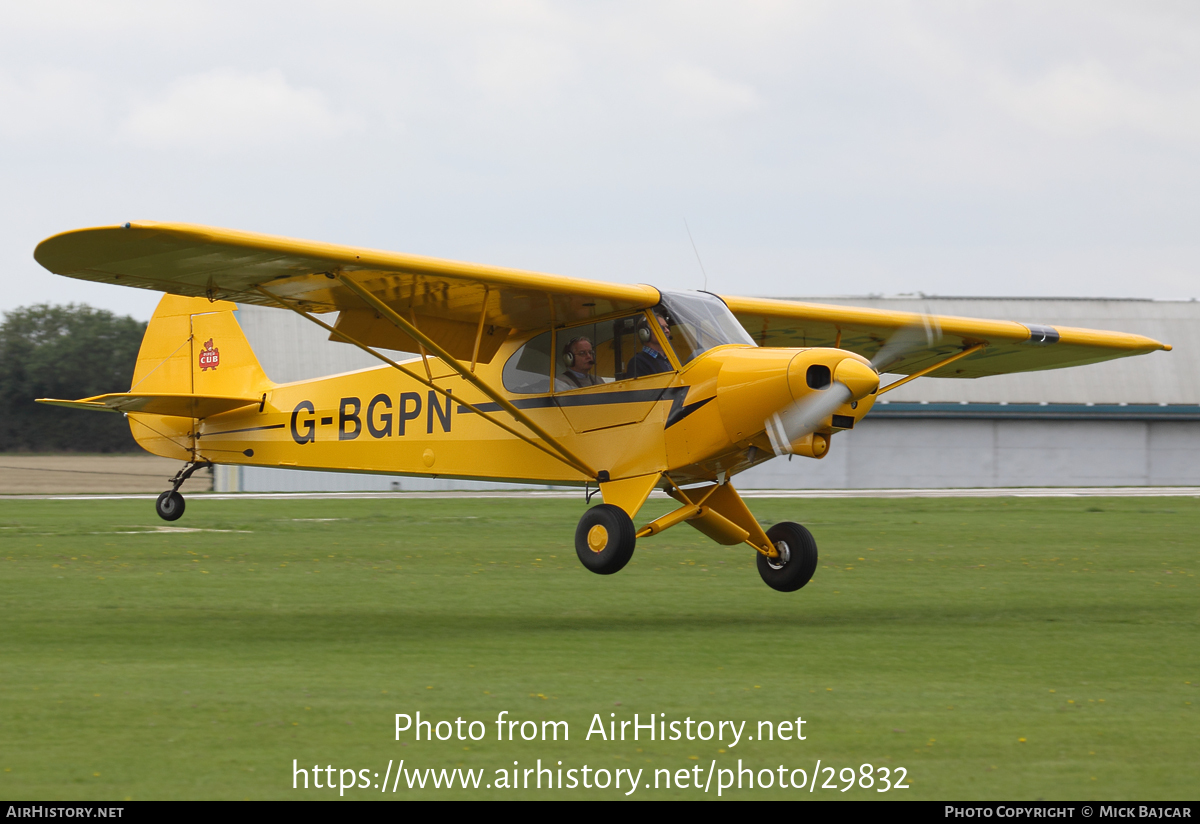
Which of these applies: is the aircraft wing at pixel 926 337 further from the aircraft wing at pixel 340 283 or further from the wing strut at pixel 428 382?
the wing strut at pixel 428 382

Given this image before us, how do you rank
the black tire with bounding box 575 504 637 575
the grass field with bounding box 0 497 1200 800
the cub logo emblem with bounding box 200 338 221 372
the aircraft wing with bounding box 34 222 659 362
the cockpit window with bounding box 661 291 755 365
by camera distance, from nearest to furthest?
the grass field with bounding box 0 497 1200 800 → the aircraft wing with bounding box 34 222 659 362 → the black tire with bounding box 575 504 637 575 → the cockpit window with bounding box 661 291 755 365 → the cub logo emblem with bounding box 200 338 221 372

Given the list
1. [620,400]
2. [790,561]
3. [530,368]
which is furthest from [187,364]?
[790,561]

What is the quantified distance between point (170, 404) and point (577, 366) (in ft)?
25.7

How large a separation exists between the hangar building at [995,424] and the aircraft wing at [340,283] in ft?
85.5

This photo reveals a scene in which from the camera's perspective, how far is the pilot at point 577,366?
1148 cm

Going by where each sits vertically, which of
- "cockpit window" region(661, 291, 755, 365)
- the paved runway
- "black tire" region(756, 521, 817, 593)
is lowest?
the paved runway

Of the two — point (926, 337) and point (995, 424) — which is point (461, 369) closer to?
point (926, 337)

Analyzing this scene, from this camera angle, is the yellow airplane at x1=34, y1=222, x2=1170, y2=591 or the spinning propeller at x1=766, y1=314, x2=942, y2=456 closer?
the spinning propeller at x1=766, y1=314, x2=942, y2=456

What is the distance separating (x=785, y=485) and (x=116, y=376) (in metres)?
48.6

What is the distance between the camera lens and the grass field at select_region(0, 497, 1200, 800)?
18.4 ft

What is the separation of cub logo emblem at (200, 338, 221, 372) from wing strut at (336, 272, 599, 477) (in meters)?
6.91

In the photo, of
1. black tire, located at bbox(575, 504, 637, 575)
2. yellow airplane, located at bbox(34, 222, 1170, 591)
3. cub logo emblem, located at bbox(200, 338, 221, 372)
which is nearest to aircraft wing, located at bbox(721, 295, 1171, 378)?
yellow airplane, located at bbox(34, 222, 1170, 591)

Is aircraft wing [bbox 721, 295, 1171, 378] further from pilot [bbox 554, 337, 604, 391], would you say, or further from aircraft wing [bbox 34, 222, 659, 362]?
aircraft wing [bbox 34, 222, 659, 362]

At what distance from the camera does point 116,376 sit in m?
71.4
